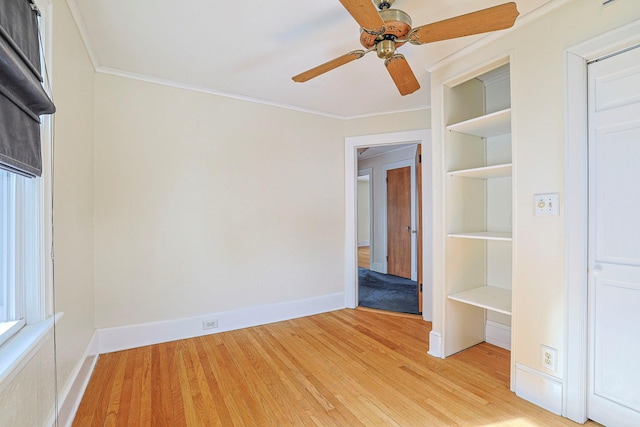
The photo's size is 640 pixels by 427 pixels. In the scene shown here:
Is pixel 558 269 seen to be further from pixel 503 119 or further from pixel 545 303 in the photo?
pixel 503 119

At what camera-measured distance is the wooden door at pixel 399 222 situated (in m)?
5.31

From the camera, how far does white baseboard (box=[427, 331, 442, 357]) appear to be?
237 cm

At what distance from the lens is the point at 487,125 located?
7.32ft

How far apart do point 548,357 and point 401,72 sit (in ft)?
6.26

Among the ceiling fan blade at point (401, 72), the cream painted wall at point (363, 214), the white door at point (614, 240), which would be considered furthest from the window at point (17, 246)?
the cream painted wall at point (363, 214)

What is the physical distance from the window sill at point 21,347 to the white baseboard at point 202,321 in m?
1.27

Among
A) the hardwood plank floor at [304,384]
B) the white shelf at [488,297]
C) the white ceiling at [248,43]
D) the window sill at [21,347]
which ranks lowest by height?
the hardwood plank floor at [304,384]

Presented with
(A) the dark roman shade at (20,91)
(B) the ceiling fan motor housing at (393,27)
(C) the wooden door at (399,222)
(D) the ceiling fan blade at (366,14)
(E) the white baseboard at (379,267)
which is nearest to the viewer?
(A) the dark roman shade at (20,91)

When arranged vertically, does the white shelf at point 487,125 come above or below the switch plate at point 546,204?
above

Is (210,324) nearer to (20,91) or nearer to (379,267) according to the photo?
(20,91)

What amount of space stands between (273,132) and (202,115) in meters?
0.73

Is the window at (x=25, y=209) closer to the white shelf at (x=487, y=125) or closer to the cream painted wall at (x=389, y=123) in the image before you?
the white shelf at (x=487, y=125)

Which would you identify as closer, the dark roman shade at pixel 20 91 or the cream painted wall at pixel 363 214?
the dark roman shade at pixel 20 91

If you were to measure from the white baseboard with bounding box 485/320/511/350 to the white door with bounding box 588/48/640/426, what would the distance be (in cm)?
87
